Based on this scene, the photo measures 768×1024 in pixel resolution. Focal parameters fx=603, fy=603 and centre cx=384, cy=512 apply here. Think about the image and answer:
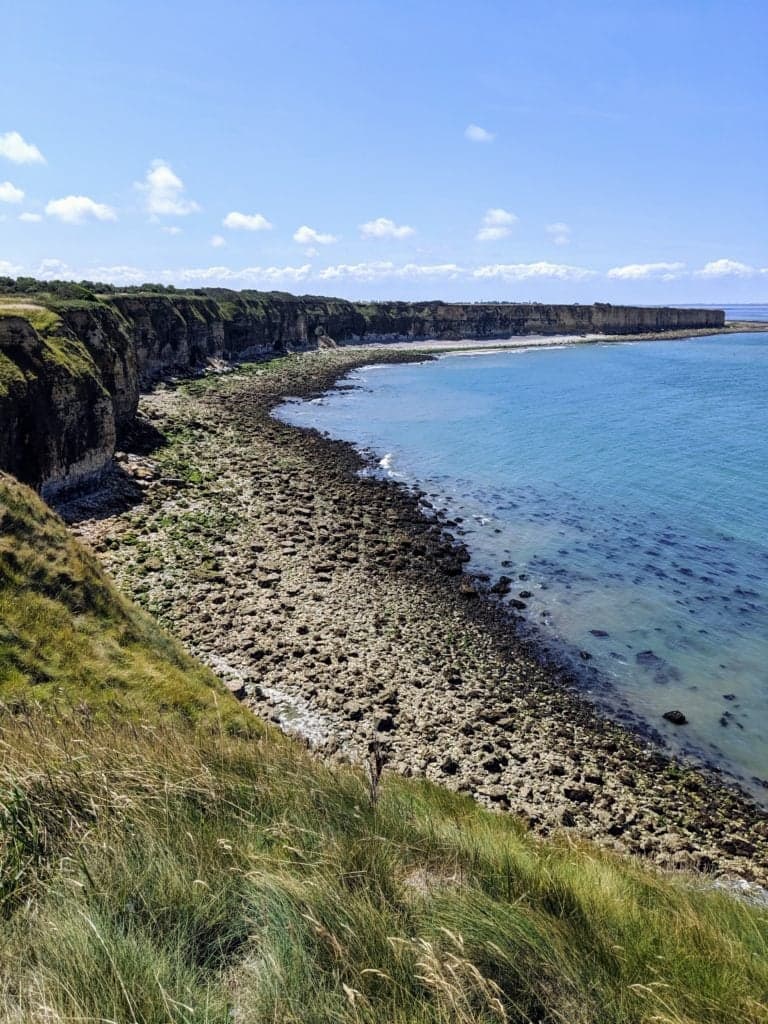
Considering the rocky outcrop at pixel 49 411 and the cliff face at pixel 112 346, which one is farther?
the cliff face at pixel 112 346

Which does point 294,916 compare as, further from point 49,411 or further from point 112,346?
point 112,346

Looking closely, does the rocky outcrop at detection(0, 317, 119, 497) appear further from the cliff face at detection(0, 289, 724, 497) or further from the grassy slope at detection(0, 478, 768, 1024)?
the grassy slope at detection(0, 478, 768, 1024)

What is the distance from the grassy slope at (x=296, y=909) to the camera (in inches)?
135

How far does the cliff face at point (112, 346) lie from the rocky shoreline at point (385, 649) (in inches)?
124

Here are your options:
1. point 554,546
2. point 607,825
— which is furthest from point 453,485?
point 607,825

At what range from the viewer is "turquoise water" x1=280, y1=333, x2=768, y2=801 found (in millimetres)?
17484

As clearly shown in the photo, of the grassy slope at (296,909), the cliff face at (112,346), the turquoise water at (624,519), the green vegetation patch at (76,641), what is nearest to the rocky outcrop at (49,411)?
the cliff face at (112,346)

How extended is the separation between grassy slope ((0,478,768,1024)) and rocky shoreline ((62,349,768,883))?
17.7 ft

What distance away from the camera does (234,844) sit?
471 cm

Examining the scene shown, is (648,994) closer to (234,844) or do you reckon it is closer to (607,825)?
(234,844)

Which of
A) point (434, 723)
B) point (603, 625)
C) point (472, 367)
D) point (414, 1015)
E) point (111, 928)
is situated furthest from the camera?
point (472, 367)

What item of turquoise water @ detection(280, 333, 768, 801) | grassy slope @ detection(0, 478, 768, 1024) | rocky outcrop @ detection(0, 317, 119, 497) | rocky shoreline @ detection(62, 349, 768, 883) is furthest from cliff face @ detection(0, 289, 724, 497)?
grassy slope @ detection(0, 478, 768, 1024)

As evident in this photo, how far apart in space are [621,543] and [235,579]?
1740 cm

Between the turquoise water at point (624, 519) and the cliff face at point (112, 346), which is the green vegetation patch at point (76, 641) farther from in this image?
the cliff face at point (112, 346)
